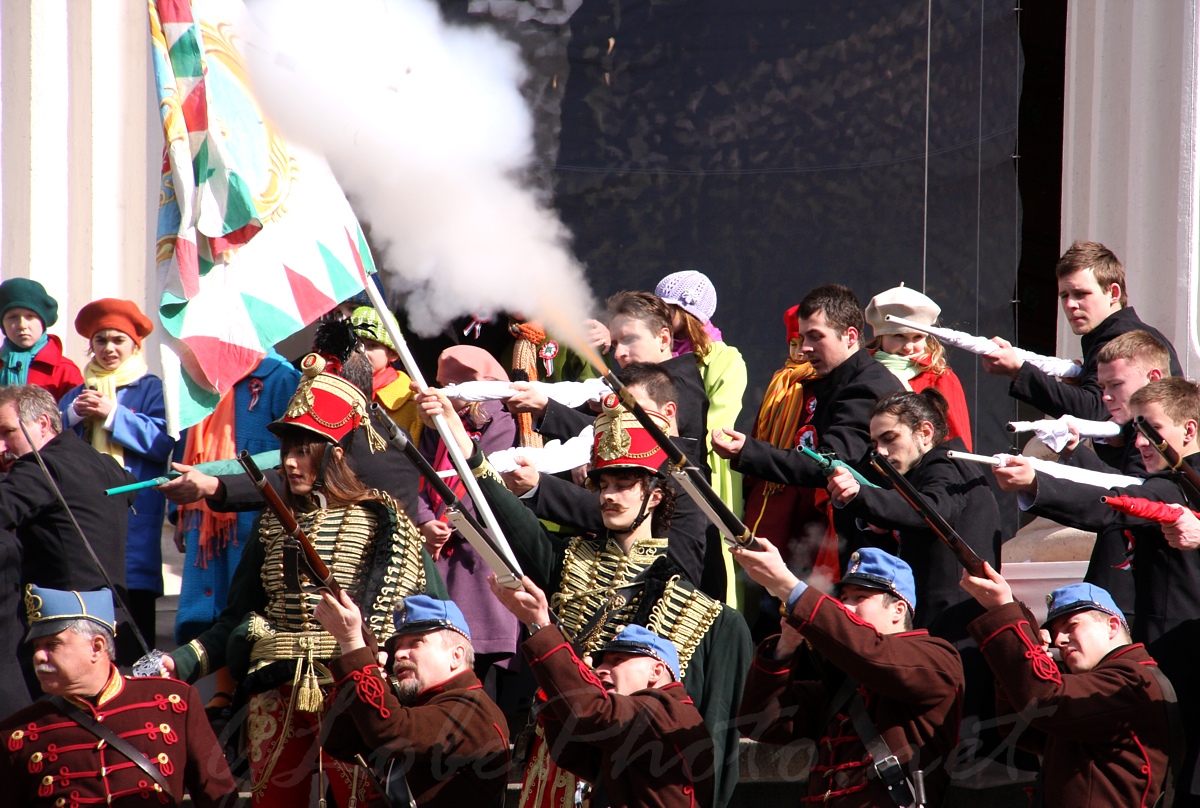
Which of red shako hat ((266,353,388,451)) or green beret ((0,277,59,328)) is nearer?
red shako hat ((266,353,388,451))

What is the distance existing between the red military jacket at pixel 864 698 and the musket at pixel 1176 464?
35.5 inches

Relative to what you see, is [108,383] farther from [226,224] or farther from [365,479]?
[365,479]

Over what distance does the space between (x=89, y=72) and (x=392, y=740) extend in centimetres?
581

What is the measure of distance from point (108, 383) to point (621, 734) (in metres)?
3.27

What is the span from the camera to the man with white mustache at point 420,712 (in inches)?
211

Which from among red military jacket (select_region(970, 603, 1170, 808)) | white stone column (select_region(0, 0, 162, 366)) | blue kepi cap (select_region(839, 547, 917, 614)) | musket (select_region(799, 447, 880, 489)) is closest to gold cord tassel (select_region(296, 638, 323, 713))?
blue kepi cap (select_region(839, 547, 917, 614))

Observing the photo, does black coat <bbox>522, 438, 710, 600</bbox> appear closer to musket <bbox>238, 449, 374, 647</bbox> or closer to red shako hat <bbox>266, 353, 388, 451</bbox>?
red shako hat <bbox>266, 353, 388, 451</bbox>

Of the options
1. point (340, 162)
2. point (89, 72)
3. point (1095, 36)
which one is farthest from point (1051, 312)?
point (89, 72)

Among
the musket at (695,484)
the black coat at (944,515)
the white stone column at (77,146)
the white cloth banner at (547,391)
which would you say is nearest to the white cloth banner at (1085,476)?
the black coat at (944,515)

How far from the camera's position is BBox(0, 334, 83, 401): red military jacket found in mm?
8000

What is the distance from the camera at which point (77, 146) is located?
9.95 metres

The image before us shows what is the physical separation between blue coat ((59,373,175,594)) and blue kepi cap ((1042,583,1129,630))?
377 cm

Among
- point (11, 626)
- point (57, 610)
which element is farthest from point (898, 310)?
point (11, 626)

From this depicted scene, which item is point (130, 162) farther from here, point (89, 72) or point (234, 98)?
point (234, 98)
